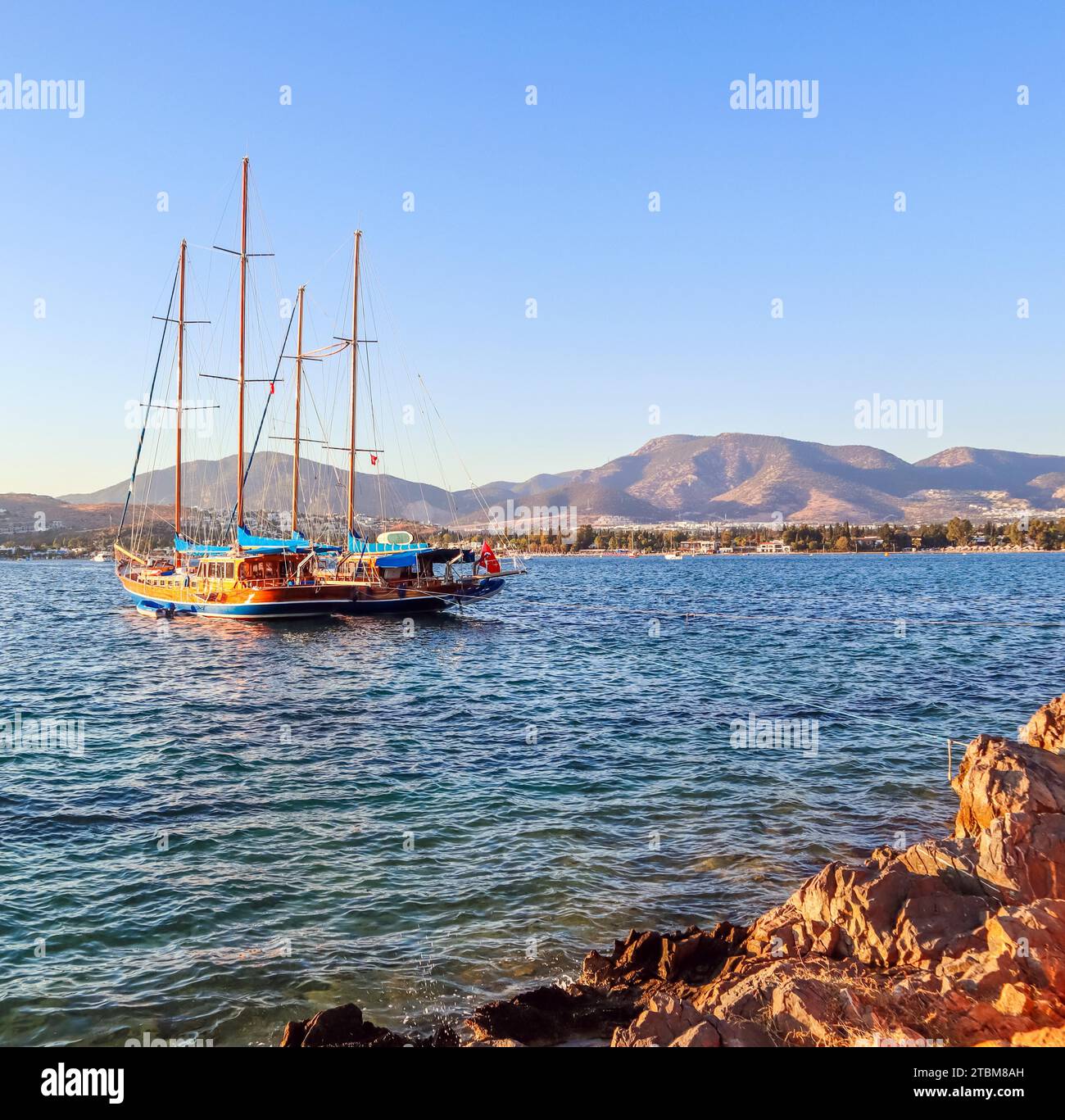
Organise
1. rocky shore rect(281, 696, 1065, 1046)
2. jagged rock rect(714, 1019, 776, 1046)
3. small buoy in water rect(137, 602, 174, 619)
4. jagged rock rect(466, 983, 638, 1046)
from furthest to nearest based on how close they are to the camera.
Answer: small buoy in water rect(137, 602, 174, 619), jagged rock rect(466, 983, 638, 1046), rocky shore rect(281, 696, 1065, 1046), jagged rock rect(714, 1019, 776, 1046)

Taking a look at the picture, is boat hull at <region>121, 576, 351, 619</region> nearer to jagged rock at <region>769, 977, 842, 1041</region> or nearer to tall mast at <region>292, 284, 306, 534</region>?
tall mast at <region>292, 284, 306, 534</region>

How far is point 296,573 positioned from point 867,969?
5542cm

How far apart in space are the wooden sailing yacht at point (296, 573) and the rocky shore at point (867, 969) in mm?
50615

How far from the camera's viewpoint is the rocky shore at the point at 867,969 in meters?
6.84

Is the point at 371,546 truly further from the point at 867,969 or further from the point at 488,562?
the point at 867,969

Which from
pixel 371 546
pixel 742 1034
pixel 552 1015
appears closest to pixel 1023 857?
pixel 742 1034

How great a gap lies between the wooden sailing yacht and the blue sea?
17.2 meters

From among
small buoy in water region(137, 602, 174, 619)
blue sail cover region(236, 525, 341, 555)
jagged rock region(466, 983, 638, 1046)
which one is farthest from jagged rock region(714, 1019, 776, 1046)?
small buoy in water region(137, 602, 174, 619)

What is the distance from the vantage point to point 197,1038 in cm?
863

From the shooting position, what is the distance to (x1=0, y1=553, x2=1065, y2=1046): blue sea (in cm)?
998

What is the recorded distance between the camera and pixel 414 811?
1596 cm

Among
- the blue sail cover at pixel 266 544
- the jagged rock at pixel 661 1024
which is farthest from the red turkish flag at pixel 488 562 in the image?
the jagged rock at pixel 661 1024

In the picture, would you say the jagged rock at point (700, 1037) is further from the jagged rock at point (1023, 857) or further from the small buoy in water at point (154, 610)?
the small buoy in water at point (154, 610)
